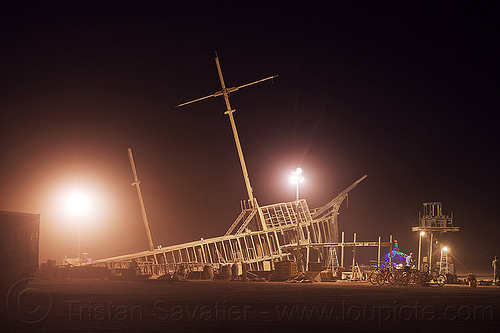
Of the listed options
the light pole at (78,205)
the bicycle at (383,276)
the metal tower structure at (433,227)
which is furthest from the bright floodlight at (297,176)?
the light pole at (78,205)

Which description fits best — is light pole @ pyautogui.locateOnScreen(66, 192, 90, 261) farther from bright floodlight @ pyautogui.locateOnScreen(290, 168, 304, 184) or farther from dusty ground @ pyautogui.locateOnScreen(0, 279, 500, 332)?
dusty ground @ pyautogui.locateOnScreen(0, 279, 500, 332)

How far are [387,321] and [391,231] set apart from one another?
79.0 m

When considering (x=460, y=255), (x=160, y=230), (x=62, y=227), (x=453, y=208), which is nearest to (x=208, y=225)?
(x=160, y=230)

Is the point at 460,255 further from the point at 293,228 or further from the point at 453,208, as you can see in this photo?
the point at 293,228

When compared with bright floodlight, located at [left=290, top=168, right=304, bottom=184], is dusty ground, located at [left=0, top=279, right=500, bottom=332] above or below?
below

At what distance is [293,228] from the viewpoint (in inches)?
2045

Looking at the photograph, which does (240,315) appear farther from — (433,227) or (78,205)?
(78,205)

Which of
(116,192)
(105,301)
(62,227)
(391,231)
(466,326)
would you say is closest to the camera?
(466,326)

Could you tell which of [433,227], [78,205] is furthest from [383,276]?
[78,205]

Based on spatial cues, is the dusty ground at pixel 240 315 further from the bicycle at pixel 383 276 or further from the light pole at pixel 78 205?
the light pole at pixel 78 205

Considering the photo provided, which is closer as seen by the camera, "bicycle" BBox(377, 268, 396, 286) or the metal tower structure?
"bicycle" BBox(377, 268, 396, 286)

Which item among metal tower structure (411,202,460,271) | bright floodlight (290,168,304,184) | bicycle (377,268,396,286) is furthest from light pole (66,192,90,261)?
metal tower structure (411,202,460,271)

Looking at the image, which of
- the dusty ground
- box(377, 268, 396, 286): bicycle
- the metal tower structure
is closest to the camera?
the dusty ground

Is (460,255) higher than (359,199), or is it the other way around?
(359,199)
